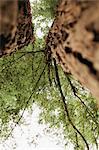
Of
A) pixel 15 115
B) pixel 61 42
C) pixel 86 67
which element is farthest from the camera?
pixel 15 115

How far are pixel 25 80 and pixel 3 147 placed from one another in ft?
3.56

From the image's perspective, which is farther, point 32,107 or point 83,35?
point 32,107

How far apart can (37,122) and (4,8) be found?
4.41 metres

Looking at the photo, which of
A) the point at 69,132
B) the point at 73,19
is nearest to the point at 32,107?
the point at 69,132

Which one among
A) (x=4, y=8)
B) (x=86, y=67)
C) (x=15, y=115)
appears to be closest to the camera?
(x=4, y=8)

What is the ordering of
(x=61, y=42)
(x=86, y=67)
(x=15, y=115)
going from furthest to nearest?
(x=15, y=115) → (x=61, y=42) → (x=86, y=67)

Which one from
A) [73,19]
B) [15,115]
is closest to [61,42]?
[73,19]

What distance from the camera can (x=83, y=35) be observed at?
1.52m

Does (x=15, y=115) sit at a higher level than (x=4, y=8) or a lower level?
lower

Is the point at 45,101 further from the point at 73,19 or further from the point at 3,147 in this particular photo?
the point at 73,19

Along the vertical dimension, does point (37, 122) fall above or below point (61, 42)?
below

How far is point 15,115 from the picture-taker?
5398mm

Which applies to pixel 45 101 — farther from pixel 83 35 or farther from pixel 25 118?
pixel 83 35

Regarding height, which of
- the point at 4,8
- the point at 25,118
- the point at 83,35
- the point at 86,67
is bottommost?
the point at 25,118
